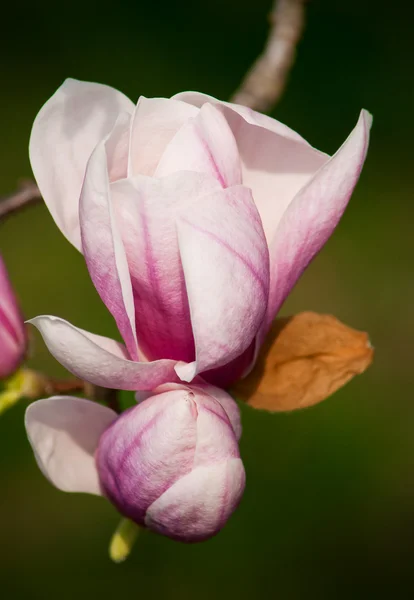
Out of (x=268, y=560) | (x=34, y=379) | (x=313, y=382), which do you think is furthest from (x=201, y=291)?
(x=268, y=560)

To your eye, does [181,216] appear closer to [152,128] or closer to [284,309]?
[152,128]

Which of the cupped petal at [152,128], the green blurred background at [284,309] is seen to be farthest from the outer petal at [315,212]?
the green blurred background at [284,309]

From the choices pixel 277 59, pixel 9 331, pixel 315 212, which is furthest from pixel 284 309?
pixel 315 212

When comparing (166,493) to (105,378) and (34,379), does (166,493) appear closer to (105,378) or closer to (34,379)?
(105,378)

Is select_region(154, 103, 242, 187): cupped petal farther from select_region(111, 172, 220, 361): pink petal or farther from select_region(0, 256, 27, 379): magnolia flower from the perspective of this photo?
select_region(0, 256, 27, 379): magnolia flower

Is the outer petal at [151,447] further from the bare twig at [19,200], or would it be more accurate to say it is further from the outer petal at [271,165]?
the bare twig at [19,200]

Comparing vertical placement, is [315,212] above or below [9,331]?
above

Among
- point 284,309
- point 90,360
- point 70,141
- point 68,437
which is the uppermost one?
point 70,141
